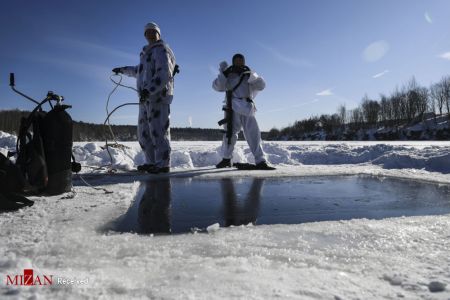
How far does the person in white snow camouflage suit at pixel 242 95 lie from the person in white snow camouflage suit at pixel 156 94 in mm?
918

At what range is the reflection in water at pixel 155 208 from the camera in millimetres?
2102

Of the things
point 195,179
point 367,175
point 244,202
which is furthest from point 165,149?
point 367,175

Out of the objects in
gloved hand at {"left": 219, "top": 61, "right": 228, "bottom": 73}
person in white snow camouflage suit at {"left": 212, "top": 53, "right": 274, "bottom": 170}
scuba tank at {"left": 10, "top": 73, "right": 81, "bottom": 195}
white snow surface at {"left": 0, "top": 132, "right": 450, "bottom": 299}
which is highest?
gloved hand at {"left": 219, "top": 61, "right": 228, "bottom": 73}

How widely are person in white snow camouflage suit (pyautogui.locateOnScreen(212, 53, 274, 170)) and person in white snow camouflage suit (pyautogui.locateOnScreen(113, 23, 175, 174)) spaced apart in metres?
0.92

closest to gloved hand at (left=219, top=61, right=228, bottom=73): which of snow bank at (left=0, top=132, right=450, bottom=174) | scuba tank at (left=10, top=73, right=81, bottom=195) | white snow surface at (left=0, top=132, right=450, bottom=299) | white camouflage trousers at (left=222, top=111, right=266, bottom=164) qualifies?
white camouflage trousers at (left=222, top=111, right=266, bottom=164)

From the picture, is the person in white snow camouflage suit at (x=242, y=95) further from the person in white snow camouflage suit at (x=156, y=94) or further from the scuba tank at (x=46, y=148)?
the scuba tank at (x=46, y=148)

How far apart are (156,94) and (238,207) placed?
9.45 feet

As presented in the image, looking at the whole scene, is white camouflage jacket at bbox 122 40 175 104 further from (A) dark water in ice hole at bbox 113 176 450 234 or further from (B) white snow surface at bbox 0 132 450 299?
(B) white snow surface at bbox 0 132 450 299

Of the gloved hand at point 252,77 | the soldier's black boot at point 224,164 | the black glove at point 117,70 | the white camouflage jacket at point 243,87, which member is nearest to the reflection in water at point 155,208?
the soldier's black boot at point 224,164

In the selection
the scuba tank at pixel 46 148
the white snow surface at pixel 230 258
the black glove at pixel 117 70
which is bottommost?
the white snow surface at pixel 230 258

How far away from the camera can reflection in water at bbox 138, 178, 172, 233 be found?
2102mm

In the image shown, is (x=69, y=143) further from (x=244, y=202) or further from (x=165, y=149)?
(x=165, y=149)

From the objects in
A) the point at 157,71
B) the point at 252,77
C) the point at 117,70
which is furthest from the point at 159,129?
the point at 252,77

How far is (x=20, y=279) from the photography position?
4.01ft
